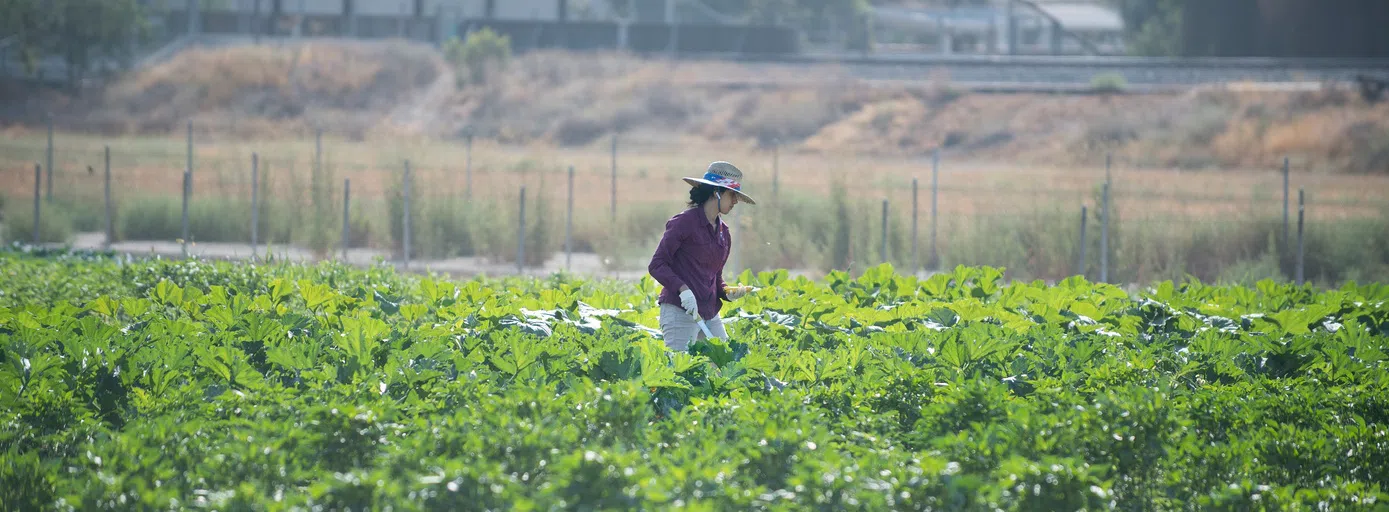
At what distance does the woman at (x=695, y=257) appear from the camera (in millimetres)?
7777

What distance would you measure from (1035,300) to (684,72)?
4527 cm

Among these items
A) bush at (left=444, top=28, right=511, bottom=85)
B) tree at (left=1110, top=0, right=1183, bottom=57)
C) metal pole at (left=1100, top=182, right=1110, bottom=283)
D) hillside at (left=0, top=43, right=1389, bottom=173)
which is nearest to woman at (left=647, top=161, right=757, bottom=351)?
metal pole at (left=1100, top=182, right=1110, bottom=283)

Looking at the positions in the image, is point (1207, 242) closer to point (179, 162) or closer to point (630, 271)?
point (630, 271)

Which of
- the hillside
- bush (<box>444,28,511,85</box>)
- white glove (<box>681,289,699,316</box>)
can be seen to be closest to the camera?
white glove (<box>681,289,699,316</box>)

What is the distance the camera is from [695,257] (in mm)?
7906

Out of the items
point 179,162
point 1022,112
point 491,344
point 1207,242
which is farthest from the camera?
point 1022,112

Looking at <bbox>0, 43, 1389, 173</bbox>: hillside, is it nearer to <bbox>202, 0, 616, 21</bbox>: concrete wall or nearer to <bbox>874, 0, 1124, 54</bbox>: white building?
<bbox>202, 0, 616, 21</bbox>: concrete wall

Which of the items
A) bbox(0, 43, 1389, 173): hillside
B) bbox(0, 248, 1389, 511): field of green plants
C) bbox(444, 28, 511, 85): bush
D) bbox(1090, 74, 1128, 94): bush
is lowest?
bbox(0, 248, 1389, 511): field of green plants

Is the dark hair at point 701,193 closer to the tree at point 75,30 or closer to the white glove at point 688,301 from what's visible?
the white glove at point 688,301

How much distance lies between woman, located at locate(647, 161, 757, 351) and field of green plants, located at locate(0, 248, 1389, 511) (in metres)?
0.23

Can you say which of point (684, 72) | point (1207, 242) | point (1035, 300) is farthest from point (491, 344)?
point (684, 72)

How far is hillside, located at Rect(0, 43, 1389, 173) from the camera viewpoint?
128ft

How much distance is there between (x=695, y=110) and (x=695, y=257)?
4058cm

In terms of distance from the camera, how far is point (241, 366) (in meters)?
6.68
